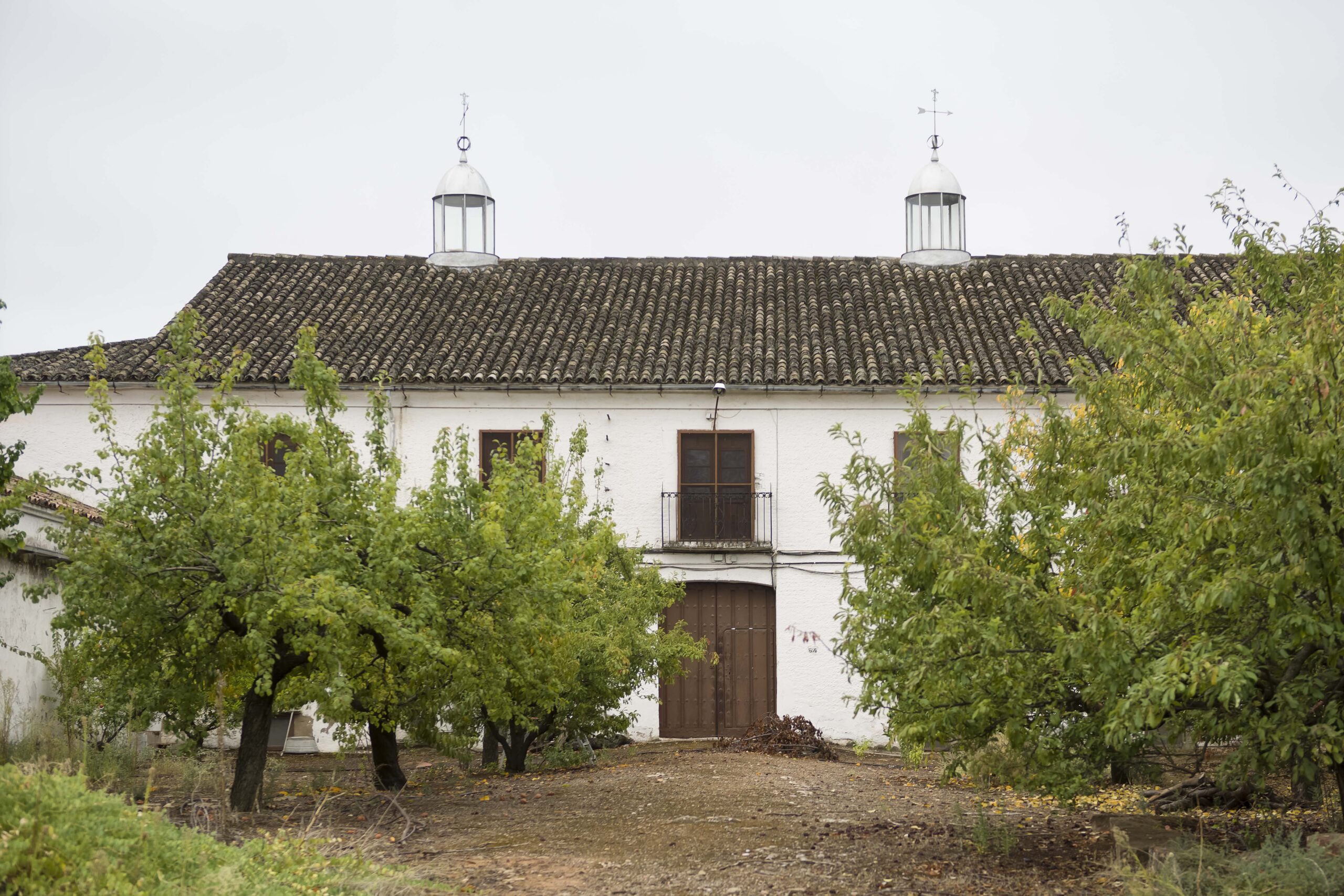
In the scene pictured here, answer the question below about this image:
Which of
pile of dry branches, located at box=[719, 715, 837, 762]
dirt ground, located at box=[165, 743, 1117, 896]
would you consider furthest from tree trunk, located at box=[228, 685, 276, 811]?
pile of dry branches, located at box=[719, 715, 837, 762]

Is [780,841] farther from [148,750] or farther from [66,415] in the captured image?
[66,415]

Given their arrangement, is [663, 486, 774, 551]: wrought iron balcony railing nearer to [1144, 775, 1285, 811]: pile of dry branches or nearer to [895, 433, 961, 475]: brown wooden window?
[1144, 775, 1285, 811]: pile of dry branches

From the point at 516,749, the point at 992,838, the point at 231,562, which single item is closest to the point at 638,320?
the point at 516,749

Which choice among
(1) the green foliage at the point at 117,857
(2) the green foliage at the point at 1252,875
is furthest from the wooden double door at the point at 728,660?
(1) the green foliage at the point at 117,857

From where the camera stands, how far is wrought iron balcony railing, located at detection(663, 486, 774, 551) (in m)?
20.4

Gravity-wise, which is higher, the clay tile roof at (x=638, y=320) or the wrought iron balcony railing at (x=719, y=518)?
the clay tile roof at (x=638, y=320)

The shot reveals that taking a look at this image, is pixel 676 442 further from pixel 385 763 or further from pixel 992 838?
pixel 992 838

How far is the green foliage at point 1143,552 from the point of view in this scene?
6742 millimetres

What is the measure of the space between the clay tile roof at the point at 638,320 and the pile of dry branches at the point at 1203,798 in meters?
8.47

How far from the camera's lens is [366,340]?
21156 mm

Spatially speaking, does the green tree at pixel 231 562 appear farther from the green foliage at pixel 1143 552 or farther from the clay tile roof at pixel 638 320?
the clay tile roof at pixel 638 320

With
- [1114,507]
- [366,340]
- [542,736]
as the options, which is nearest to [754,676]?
[542,736]

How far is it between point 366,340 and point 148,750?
7.13 metres

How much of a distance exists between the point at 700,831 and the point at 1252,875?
4.38 m
